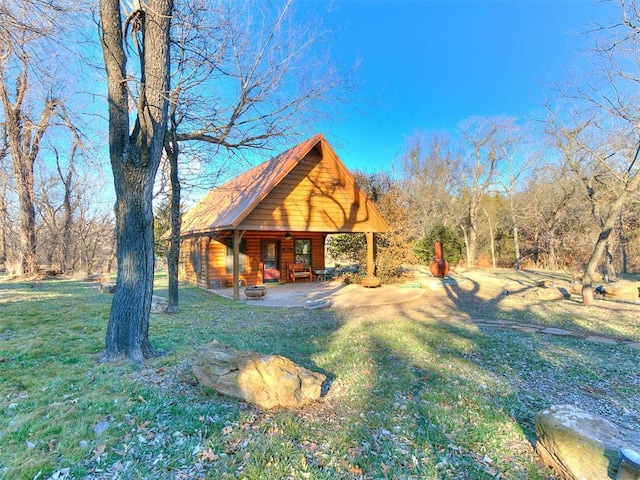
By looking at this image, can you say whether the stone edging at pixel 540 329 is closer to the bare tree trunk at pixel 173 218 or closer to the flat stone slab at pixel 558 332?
the flat stone slab at pixel 558 332

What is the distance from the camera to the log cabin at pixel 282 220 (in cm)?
1067

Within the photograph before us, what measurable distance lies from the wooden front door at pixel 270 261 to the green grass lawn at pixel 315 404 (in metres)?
7.85

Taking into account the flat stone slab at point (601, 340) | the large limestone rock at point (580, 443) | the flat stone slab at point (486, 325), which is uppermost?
the large limestone rock at point (580, 443)

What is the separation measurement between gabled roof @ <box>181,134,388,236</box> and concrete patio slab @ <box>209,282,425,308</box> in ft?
7.58

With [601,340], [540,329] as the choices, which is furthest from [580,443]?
[540,329]

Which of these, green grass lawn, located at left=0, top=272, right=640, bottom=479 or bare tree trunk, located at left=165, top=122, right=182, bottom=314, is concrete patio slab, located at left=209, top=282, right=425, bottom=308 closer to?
bare tree trunk, located at left=165, top=122, right=182, bottom=314

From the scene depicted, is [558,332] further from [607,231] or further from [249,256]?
[249,256]

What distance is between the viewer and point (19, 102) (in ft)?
40.7

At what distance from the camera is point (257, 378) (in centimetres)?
333

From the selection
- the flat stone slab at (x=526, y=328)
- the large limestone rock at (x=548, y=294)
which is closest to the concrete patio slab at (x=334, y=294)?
the large limestone rock at (x=548, y=294)

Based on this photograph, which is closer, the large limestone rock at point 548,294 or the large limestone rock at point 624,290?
the large limestone rock at point 548,294

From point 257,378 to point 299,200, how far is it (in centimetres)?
903

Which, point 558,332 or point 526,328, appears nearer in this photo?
point 558,332

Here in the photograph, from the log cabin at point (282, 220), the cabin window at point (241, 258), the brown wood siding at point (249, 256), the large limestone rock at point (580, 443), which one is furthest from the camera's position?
the cabin window at point (241, 258)
